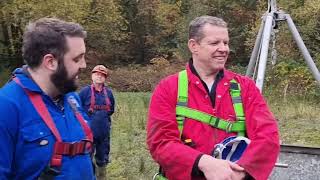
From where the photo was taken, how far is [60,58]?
2.70 metres

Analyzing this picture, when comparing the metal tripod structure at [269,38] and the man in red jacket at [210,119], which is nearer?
the man in red jacket at [210,119]

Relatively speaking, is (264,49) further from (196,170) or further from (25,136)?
(25,136)

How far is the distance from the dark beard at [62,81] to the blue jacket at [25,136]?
8 centimetres

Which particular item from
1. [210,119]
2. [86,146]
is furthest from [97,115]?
[86,146]

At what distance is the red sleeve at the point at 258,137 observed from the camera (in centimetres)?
314

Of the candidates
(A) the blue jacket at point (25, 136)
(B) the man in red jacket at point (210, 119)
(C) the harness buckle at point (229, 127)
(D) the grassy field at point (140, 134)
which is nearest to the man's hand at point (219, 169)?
(B) the man in red jacket at point (210, 119)

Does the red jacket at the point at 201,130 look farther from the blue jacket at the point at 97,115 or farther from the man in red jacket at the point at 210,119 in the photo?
the blue jacket at the point at 97,115

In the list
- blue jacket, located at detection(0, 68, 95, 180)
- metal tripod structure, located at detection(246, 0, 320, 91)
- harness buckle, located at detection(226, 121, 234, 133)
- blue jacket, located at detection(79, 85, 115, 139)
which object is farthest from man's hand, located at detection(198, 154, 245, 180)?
blue jacket, located at detection(79, 85, 115, 139)

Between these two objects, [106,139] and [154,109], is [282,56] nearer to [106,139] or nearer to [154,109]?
[106,139]

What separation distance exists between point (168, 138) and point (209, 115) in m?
0.28

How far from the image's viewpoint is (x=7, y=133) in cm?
253

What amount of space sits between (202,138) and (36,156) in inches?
41.8

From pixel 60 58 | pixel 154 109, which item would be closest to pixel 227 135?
pixel 154 109

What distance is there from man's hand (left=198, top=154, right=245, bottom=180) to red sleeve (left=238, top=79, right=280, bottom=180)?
53 mm
